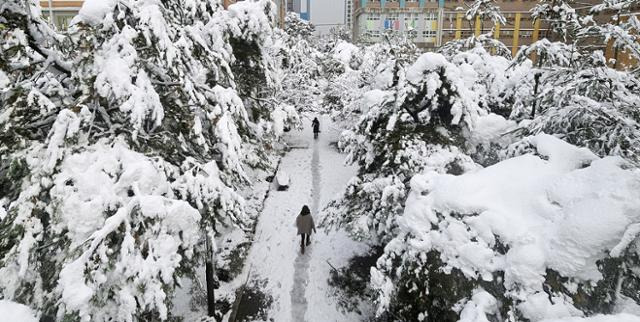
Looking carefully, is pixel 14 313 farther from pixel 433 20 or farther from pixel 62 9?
pixel 433 20

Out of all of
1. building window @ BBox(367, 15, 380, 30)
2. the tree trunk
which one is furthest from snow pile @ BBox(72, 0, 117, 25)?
building window @ BBox(367, 15, 380, 30)

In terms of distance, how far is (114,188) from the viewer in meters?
4.69

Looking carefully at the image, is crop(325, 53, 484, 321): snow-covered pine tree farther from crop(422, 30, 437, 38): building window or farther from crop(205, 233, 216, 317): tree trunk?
crop(422, 30, 437, 38): building window

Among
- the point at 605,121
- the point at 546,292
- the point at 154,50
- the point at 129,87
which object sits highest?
the point at 154,50

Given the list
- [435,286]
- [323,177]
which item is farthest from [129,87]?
[323,177]

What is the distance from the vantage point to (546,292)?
4406mm

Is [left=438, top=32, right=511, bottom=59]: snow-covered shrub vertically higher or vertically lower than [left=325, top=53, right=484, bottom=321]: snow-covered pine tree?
higher

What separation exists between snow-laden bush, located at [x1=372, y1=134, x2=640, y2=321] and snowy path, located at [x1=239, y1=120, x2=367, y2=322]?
3437mm

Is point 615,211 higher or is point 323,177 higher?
point 615,211

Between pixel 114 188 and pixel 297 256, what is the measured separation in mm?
7214

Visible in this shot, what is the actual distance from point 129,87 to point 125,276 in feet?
7.95

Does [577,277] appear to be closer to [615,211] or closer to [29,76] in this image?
[615,211]

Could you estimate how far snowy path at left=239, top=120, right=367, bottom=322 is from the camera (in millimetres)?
8961

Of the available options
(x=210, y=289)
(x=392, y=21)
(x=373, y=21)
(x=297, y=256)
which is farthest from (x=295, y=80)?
(x=373, y=21)
